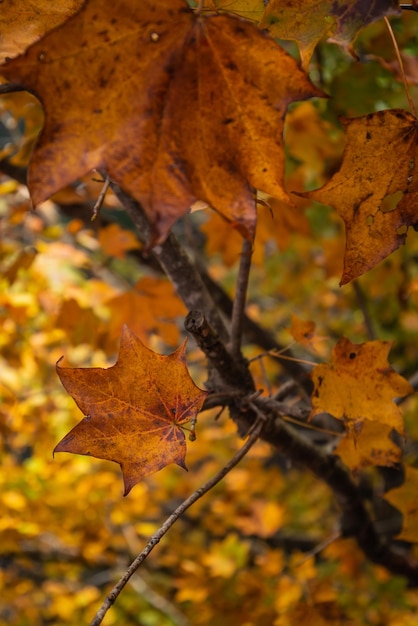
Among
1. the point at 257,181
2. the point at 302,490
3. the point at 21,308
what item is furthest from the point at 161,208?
the point at 302,490

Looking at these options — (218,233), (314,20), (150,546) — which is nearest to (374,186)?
(314,20)

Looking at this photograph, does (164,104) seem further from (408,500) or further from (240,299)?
(408,500)

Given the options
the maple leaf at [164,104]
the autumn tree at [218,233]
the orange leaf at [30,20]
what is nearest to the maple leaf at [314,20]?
the autumn tree at [218,233]

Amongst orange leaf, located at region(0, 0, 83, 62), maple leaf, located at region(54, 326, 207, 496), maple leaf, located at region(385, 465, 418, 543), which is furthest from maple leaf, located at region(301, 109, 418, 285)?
maple leaf, located at region(385, 465, 418, 543)

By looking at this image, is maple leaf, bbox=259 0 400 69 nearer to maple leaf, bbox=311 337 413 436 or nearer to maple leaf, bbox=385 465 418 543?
maple leaf, bbox=311 337 413 436

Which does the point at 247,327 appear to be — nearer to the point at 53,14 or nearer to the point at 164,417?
the point at 164,417

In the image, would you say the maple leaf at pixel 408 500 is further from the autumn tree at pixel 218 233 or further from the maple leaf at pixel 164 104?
the maple leaf at pixel 164 104
